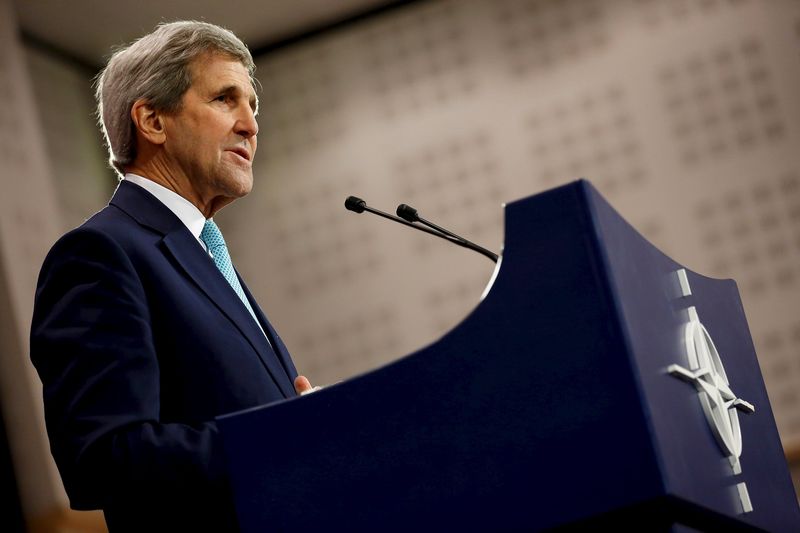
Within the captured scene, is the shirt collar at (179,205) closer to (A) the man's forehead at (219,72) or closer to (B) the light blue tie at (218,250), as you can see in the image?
(B) the light blue tie at (218,250)

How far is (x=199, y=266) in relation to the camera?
5.71 ft

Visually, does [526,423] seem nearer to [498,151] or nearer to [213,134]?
[213,134]

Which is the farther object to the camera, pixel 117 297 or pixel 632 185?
pixel 632 185

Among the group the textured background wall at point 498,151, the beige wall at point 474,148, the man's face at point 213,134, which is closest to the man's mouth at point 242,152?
the man's face at point 213,134

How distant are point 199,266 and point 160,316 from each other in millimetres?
135

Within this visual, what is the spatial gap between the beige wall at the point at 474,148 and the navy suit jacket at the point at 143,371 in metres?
3.19

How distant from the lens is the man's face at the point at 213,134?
1.92m

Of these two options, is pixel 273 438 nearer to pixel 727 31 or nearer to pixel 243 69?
pixel 243 69

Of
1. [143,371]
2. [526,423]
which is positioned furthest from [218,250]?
[526,423]

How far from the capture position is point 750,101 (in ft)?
16.8

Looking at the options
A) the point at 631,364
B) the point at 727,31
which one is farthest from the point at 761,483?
the point at 727,31

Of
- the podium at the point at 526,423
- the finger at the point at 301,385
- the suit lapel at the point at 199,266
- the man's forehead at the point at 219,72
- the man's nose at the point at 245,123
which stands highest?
the man's forehead at the point at 219,72

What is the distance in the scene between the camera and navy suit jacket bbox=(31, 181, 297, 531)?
1.44 m

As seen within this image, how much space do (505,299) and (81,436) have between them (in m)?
0.57
